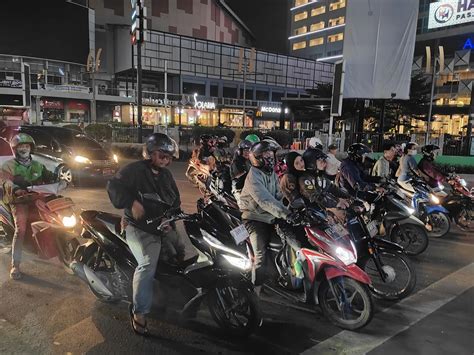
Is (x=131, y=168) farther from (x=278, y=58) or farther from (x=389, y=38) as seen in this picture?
(x=278, y=58)

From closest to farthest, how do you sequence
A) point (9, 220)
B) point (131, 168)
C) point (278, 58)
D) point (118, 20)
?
point (131, 168) → point (9, 220) → point (118, 20) → point (278, 58)

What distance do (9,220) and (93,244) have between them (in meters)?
1.86

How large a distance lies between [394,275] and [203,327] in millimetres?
2420

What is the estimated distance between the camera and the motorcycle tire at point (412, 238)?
6.17 metres

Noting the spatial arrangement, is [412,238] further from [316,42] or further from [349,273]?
[316,42]

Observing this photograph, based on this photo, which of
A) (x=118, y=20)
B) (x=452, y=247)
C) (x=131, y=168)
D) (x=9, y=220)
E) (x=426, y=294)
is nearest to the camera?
(x=131, y=168)

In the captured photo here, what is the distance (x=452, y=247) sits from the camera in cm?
690

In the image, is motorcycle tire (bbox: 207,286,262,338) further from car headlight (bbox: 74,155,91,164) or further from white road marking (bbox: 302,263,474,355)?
car headlight (bbox: 74,155,91,164)

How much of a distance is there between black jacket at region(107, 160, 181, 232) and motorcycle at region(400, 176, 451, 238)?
4943 millimetres

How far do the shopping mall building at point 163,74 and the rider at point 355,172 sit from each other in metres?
36.0

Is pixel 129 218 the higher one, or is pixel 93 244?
pixel 129 218

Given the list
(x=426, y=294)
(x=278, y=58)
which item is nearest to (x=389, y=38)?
(x=426, y=294)

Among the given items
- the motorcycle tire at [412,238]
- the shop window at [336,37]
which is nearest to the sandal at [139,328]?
the motorcycle tire at [412,238]

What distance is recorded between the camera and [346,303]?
398cm
